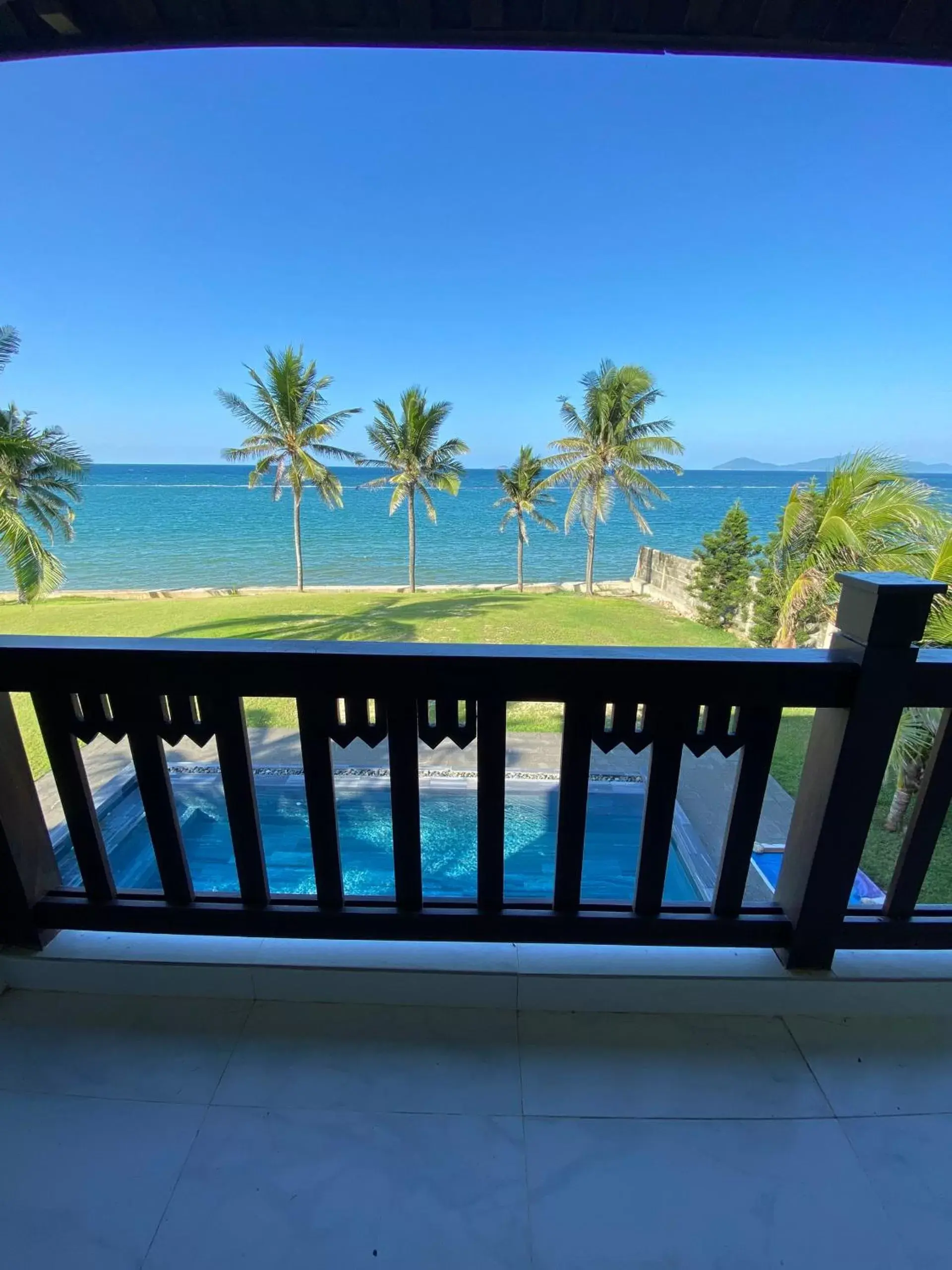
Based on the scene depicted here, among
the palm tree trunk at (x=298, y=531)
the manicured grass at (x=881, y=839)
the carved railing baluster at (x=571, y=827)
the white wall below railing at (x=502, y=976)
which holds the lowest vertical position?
the manicured grass at (x=881, y=839)

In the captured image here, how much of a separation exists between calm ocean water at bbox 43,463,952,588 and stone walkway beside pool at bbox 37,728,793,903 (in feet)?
42.9

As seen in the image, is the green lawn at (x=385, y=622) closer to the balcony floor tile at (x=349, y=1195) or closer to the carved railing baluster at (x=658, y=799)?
the carved railing baluster at (x=658, y=799)

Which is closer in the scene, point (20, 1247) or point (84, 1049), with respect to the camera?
point (20, 1247)

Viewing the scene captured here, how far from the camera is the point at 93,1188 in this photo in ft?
2.79

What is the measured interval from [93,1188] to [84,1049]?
0.91ft

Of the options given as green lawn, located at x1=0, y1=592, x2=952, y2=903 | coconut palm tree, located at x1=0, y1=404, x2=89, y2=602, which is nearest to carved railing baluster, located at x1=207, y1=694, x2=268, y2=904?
green lawn, located at x1=0, y1=592, x2=952, y2=903

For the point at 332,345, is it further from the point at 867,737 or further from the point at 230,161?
the point at 867,737

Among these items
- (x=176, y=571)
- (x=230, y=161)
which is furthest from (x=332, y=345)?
(x=176, y=571)

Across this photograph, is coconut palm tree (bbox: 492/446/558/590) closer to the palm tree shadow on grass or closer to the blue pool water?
the palm tree shadow on grass

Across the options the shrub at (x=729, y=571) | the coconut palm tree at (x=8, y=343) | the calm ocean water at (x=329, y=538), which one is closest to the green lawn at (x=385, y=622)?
the shrub at (x=729, y=571)

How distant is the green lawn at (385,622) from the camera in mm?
9109

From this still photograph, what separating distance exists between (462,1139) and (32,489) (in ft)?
33.0

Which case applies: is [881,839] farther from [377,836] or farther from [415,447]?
[415,447]

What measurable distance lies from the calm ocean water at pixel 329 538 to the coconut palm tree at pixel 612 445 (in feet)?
6.48
